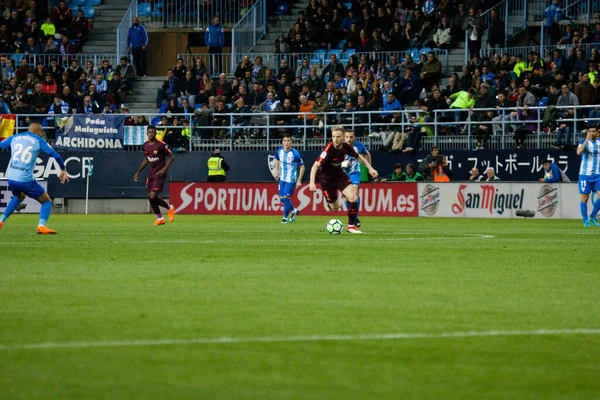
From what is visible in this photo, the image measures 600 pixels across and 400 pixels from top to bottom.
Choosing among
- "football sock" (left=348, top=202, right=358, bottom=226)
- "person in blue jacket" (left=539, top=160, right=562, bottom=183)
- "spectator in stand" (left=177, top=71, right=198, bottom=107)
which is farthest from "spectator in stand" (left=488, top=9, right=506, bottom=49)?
"football sock" (left=348, top=202, right=358, bottom=226)

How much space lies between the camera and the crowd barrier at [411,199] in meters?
28.6

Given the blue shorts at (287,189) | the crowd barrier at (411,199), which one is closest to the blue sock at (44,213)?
the blue shorts at (287,189)

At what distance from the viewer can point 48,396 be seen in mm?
5199

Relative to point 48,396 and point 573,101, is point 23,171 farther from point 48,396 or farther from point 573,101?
point 573,101

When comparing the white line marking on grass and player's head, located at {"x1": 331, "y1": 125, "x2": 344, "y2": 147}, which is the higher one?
player's head, located at {"x1": 331, "y1": 125, "x2": 344, "y2": 147}

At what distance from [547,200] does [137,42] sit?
17.3 m

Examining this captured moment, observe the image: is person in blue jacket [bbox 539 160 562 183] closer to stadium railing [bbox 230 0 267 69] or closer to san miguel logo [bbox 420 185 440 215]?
san miguel logo [bbox 420 185 440 215]

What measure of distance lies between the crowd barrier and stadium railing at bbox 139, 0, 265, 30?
34.0 feet

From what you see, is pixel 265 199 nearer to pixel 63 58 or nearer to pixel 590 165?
pixel 590 165

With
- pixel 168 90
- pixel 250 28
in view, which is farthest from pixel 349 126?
pixel 250 28

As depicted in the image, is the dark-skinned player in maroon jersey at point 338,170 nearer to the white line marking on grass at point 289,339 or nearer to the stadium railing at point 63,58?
the white line marking on grass at point 289,339

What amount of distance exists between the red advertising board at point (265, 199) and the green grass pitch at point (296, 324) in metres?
16.2

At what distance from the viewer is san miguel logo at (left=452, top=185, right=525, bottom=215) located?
28906mm

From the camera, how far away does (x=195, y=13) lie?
137ft
